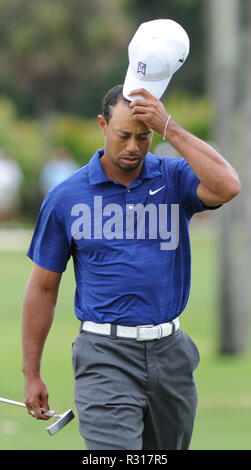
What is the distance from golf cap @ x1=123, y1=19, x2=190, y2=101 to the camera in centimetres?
540

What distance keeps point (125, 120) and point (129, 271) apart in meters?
0.65

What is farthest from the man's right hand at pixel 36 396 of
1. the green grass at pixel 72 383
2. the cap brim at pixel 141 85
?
the green grass at pixel 72 383

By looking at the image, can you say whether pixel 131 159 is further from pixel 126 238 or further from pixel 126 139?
pixel 126 238

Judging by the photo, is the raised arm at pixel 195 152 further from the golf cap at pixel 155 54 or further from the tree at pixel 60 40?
the tree at pixel 60 40

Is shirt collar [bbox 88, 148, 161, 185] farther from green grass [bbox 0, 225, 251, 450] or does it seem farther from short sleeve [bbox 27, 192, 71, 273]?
green grass [bbox 0, 225, 251, 450]

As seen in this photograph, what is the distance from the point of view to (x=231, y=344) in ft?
45.3

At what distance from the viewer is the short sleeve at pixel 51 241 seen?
5.70 metres

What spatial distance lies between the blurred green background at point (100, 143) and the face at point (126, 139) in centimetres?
367

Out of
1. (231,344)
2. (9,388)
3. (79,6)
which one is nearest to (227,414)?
(9,388)

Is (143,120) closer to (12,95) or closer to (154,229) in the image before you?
(154,229)

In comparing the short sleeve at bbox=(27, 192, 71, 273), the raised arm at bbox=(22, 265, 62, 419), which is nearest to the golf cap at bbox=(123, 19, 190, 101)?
the short sleeve at bbox=(27, 192, 71, 273)

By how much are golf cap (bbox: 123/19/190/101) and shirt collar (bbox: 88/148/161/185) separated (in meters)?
0.36

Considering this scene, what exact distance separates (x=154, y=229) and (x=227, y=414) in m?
5.00

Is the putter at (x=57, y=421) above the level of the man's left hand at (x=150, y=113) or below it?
below
